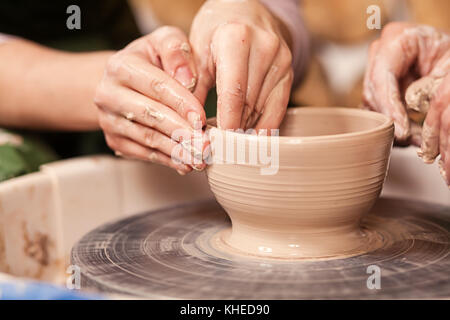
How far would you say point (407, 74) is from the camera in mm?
1304

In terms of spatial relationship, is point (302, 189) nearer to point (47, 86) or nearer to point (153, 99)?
point (153, 99)

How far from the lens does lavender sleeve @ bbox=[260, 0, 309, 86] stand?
5.23 ft

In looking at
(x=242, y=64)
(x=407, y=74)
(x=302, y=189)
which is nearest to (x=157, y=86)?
(x=242, y=64)

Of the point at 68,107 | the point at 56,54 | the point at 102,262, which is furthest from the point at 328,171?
the point at 56,54

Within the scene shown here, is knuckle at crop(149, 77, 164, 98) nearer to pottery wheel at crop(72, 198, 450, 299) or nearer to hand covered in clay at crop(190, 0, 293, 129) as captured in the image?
hand covered in clay at crop(190, 0, 293, 129)

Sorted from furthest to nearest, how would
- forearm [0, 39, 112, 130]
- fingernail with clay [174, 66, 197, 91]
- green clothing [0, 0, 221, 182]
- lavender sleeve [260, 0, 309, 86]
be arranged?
green clothing [0, 0, 221, 182], lavender sleeve [260, 0, 309, 86], forearm [0, 39, 112, 130], fingernail with clay [174, 66, 197, 91]

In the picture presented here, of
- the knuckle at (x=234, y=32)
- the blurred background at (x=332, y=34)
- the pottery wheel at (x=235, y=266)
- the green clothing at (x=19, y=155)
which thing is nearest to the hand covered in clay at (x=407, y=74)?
the pottery wheel at (x=235, y=266)

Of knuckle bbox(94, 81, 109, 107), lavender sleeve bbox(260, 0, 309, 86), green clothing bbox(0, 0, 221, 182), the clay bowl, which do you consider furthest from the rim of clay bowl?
green clothing bbox(0, 0, 221, 182)

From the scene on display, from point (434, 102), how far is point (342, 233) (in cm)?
26

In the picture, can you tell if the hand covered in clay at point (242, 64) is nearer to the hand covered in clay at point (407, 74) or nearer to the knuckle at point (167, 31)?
the knuckle at point (167, 31)

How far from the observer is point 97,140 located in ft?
5.80

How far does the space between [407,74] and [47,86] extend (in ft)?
2.92

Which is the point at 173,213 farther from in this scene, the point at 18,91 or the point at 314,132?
the point at 18,91

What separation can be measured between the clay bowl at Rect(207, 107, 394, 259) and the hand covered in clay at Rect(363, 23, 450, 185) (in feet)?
0.28
